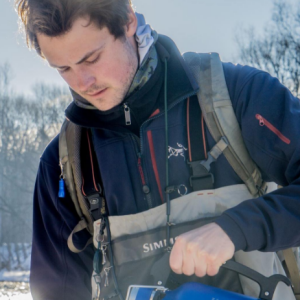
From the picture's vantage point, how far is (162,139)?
6.99ft

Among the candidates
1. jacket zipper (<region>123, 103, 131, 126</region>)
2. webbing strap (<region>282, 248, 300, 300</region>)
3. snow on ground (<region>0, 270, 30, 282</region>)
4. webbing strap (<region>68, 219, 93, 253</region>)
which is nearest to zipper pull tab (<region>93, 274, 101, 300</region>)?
webbing strap (<region>68, 219, 93, 253</region>)

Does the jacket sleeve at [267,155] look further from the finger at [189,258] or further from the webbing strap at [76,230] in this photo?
the webbing strap at [76,230]

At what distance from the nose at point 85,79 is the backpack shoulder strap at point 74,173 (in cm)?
28

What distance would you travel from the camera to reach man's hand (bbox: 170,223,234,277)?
1543 millimetres

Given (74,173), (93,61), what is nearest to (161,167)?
(74,173)

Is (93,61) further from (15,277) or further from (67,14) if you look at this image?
(15,277)

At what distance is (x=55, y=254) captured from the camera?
2.53 metres

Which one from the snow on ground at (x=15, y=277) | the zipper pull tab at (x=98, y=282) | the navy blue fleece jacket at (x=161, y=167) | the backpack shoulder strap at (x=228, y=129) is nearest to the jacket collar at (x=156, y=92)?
the navy blue fleece jacket at (x=161, y=167)

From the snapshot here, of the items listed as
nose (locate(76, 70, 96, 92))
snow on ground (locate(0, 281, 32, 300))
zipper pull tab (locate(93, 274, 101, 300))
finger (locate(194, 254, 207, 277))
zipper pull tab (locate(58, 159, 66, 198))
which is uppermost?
nose (locate(76, 70, 96, 92))

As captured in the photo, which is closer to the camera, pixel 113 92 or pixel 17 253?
pixel 113 92

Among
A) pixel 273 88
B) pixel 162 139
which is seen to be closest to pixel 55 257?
pixel 162 139

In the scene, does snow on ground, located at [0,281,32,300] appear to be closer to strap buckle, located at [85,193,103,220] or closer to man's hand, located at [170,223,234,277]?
strap buckle, located at [85,193,103,220]

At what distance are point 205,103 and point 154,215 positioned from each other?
54 centimetres

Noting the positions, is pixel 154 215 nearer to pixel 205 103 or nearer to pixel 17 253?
pixel 205 103
